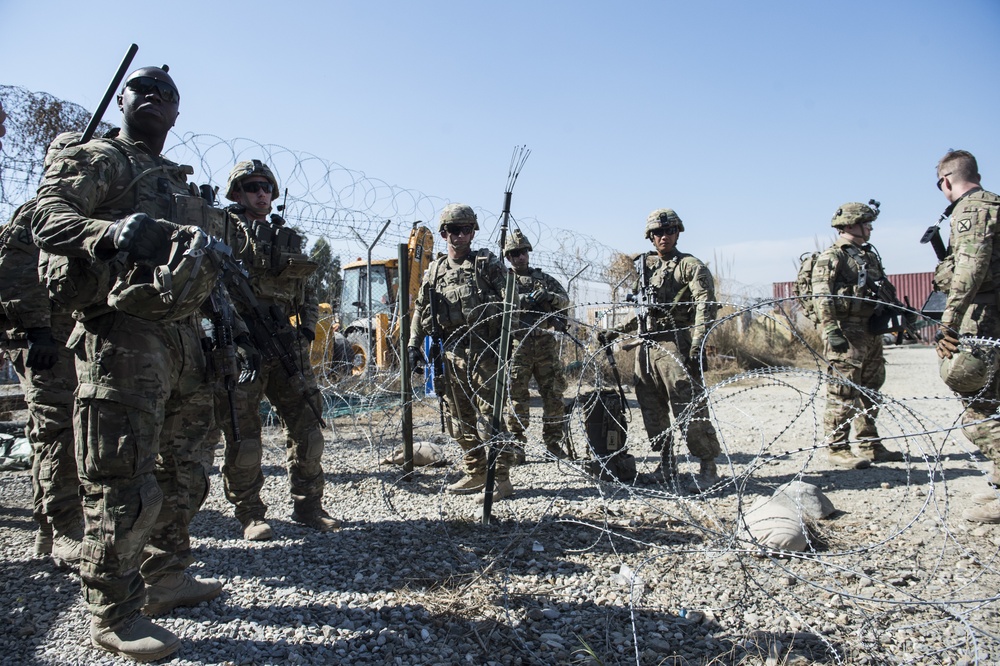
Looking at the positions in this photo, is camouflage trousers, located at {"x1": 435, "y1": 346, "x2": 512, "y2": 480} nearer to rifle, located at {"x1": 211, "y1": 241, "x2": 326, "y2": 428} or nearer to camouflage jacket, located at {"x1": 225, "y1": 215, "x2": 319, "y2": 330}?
rifle, located at {"x1": 211, "y1": 241, "x2": 326, "y2": 428}

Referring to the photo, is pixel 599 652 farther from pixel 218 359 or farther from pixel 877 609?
pixel 218 359

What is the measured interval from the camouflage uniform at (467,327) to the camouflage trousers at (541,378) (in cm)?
43

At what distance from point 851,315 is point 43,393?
5572 millimetres

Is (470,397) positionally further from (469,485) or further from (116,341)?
(116,341)

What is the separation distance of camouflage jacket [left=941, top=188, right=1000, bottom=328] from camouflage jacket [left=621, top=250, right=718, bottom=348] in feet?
4.79

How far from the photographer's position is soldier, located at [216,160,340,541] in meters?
3.56

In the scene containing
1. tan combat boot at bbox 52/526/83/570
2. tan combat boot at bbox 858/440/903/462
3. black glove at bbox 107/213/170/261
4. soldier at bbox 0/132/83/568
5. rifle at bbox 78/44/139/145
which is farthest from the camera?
tan combat boot at bbox 858/440/903/462

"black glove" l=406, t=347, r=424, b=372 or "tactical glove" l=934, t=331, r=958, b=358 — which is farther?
"black glove" l=406, t=347, r=424, b=372

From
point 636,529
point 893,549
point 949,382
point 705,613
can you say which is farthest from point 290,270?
point 949,382

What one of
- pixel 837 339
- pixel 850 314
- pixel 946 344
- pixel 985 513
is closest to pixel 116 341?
pixel 946 344

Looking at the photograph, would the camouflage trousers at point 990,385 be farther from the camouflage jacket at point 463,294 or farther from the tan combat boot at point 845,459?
the camouflage jacket at point 463,294

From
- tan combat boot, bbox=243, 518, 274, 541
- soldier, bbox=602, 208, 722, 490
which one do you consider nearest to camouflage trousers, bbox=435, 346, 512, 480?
soldier, bbox=602, 208, 722, 490

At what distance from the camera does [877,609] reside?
2.54m

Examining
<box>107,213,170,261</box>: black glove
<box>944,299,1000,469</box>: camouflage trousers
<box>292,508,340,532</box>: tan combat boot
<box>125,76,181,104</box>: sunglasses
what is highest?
Answer: <box>125,76,181,104</box>: sunglasses
